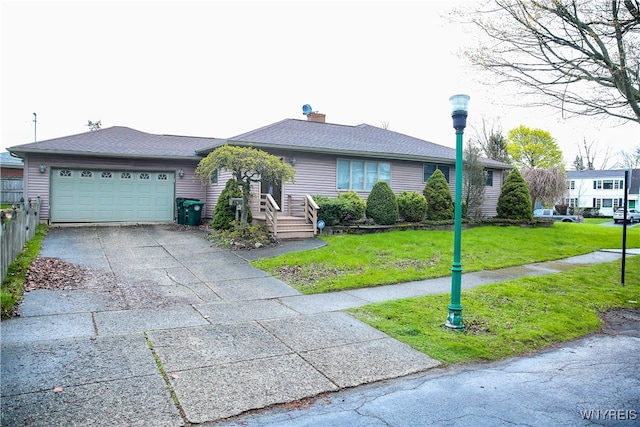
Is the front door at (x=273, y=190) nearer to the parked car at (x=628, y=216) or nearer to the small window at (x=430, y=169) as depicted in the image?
the small window at (x=430, y=169)

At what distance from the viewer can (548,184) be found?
30.8m

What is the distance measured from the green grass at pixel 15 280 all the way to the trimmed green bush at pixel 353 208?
30.6 ft

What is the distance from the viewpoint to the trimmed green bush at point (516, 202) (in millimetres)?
20078

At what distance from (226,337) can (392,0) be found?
9.67 metres

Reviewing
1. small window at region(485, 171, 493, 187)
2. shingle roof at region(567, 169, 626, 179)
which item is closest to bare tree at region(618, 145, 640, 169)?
shingle roof at region(567, 169, 626, 179)

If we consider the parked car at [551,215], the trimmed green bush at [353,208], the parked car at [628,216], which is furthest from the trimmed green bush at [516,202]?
the parked car at [628,216]

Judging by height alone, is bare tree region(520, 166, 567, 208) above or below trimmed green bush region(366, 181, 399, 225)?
above

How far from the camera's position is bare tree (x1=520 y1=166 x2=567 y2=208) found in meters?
30.9

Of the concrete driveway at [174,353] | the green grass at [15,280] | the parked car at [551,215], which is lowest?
the concrete driveway at [174,353]

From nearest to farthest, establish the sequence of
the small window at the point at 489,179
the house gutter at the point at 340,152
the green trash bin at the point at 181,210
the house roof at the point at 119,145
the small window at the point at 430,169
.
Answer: the house gutter at the point at 340,152 → the house roof at the point at 119,145 → the green trash bin at the point at 181,210 → the small window at the point at 430,169 → the small window at the point at 489,179

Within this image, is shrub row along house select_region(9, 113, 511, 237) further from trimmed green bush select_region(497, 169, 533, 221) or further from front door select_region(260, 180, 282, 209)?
trimmed green bush select_region(497, 169, 533, 221)

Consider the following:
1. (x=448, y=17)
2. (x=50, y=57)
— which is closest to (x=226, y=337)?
(x=50, y=57)

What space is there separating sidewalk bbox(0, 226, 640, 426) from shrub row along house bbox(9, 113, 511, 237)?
7.82 m

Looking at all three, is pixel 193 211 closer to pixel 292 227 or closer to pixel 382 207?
pixel 292 227
